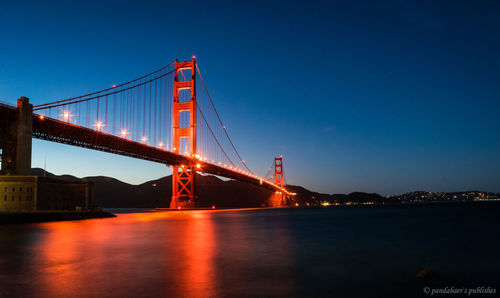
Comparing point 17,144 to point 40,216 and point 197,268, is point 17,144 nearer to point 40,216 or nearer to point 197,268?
point 40,216

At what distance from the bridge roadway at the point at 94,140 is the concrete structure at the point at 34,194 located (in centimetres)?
530

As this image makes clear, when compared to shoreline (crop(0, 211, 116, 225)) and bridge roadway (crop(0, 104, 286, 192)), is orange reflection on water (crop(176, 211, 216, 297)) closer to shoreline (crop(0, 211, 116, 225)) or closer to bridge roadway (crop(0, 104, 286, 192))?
shoreline (crop(0, 211, 116, 225))

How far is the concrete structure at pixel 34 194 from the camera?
32125mm

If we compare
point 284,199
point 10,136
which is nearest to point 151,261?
point 10,136

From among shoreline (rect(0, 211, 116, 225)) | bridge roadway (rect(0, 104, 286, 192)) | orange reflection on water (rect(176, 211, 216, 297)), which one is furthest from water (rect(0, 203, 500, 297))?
bridge roadway (rect(0, 104, 286, 192))

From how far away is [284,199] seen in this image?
4670 inches

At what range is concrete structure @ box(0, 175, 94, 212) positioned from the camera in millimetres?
32125

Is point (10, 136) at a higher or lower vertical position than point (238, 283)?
higher

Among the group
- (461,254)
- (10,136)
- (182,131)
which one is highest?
(182,131)

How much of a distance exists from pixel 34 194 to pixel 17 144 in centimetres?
→ 454

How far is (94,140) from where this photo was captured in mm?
44188

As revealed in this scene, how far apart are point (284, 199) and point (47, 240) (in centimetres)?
10255

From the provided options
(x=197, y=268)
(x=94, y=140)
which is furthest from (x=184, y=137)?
(x=197, y=268)

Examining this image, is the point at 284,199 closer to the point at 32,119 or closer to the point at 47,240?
the point at 32,119
